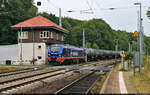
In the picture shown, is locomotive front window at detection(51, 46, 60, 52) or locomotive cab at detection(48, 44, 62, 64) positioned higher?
locomotive front window at detection(51, 46, 60, 52)

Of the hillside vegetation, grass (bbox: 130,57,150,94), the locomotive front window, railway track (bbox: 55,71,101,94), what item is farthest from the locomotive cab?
the hillside vegetation

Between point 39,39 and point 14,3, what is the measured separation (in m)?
40.5

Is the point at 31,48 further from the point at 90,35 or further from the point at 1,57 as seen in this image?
the point at 90,35

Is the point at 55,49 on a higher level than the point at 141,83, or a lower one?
higher

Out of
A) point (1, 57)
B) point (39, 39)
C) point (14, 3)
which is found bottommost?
point (1, 57)

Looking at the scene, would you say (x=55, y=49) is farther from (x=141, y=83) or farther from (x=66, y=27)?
(x=66, y=27)

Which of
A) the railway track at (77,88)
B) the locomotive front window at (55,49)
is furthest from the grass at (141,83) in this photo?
the locomotive front window at (55,49)

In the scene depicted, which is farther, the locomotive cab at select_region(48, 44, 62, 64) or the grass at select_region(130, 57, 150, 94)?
the locomotive cab at select_region(48, 44, 62, 64)

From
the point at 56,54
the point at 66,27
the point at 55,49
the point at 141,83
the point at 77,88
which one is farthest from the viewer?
the point at 66,27

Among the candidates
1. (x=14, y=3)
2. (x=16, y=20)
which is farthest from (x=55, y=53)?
(x=14, y=3)

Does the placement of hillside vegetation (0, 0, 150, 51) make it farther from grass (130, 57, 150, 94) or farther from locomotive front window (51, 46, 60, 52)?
grass (130, 57, 150, 94)

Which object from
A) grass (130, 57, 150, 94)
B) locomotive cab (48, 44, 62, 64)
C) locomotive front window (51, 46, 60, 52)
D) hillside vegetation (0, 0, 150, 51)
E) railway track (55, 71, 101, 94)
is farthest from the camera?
hillside vegetation (0, 0, 150, 51)

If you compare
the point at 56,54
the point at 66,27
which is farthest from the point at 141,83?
the point at 66,27

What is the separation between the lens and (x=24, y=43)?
143 feet
